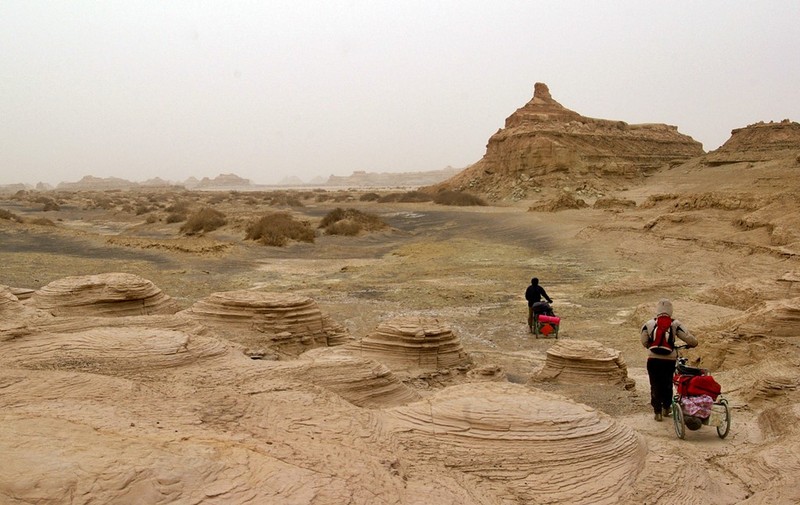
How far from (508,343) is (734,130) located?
184ft

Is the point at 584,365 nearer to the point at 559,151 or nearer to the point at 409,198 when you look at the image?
the point at 559,151

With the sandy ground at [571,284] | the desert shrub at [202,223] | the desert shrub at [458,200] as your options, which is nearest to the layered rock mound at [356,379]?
the sandy ground at [571,284]

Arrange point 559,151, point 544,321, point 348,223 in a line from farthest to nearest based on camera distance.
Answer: point 559,151, point 348,223, point 544,321

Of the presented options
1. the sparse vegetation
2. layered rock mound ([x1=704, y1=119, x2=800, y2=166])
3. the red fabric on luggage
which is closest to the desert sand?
the red fabric on luggage

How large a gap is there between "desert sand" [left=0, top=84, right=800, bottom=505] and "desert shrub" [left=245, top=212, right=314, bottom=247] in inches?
330

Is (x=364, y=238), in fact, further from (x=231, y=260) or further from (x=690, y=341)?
(x=690, y=341)

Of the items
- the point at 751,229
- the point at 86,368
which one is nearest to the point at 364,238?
the point at 751,229

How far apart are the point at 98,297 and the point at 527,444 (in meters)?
7.25

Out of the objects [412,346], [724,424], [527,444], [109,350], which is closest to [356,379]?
[527,444]

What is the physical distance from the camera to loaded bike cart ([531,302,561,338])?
12281mm

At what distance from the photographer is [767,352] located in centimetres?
867

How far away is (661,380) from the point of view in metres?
6.76

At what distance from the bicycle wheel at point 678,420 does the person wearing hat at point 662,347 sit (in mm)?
431

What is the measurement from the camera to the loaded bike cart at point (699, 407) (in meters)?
6.17
